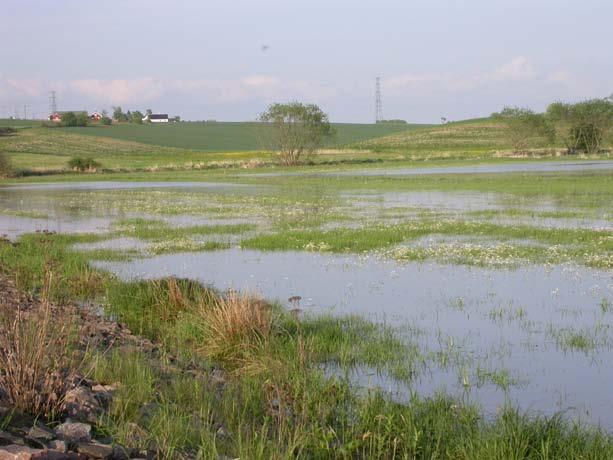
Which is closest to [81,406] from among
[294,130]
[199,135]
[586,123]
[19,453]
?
[19,453]

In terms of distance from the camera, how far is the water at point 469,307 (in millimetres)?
8632

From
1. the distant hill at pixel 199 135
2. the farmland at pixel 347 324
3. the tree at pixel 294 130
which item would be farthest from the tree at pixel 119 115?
the farmland at pixel 347 324

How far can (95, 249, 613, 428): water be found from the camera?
863 centimetres

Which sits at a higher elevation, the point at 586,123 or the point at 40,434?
the point at 586,123

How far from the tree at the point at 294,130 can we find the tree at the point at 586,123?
38.4 metres

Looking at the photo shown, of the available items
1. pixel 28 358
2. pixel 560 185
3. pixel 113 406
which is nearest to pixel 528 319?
pixel 113 406

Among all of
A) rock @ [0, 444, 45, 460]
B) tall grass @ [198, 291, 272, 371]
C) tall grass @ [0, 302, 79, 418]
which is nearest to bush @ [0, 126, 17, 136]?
tall grass @ [198, 291, 272, 371]

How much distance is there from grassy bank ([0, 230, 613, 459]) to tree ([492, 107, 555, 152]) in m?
109

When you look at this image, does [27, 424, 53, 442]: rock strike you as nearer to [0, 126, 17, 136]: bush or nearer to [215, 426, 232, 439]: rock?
[215, 426, 232, 439]: rock

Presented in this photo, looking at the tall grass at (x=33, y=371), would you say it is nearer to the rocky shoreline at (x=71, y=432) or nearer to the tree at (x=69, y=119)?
the rocky shoreline at (x=71, y=432)

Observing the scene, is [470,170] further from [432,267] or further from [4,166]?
[432,267]

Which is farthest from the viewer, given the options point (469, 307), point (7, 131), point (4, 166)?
point (7, 131)

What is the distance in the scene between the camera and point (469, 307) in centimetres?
1296

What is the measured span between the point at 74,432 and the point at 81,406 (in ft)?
2.61
